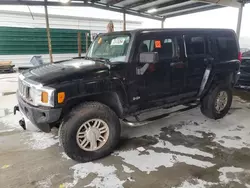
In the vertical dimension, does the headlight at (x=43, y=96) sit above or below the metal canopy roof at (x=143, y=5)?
below

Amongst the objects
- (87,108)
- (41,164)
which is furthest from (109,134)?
(41,164)

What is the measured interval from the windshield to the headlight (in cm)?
109

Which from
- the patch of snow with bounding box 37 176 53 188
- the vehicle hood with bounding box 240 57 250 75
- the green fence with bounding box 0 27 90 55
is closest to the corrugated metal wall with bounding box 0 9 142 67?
the green fence with bounding box 0 27 90 55

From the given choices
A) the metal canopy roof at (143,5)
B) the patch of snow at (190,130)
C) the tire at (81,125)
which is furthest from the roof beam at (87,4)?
the patch of snow at (190,130)

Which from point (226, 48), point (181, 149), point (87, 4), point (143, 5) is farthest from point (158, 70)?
point (143, 5)

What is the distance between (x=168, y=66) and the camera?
3.22 metres

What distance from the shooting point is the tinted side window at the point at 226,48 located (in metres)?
3.88

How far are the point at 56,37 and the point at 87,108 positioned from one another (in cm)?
1052

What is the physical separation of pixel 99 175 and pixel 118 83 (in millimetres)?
1182

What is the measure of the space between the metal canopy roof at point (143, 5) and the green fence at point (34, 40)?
135 inches

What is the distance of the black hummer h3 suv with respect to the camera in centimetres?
244

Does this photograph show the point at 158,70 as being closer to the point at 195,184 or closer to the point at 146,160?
the point at 146,160

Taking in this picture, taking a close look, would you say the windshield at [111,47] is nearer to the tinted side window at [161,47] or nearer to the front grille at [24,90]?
the tinted side window at [161,47]

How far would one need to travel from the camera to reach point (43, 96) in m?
2.33
